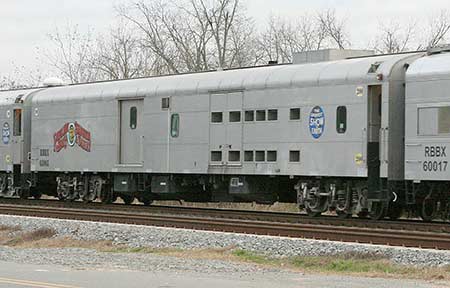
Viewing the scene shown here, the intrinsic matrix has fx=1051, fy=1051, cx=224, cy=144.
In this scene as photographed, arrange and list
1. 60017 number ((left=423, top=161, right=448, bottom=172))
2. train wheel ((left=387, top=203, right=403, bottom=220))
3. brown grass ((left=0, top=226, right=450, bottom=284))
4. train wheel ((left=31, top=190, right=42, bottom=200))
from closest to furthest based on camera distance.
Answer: brown grass ((left=0, top=226, right=450, bottom=284))
60017 number ((left=423, top=161, right=448, bottom=172))
train wheel ((left=387, top=203, right=403, bottom=220))
train wheel ((left=31, top=190, right=42, bottom=200))

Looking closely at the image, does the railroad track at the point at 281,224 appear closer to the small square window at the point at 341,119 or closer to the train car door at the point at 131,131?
the train car door at the point at 131,131

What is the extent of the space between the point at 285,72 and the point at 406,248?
9164 mm

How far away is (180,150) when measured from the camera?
91.1 feet

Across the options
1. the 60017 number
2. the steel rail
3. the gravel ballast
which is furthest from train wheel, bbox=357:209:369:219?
the gravel ballast

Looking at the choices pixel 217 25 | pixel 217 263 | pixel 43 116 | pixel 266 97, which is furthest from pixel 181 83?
pixel 217 25

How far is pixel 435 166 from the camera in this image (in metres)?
21.0

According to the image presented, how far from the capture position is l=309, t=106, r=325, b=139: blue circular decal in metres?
23.7

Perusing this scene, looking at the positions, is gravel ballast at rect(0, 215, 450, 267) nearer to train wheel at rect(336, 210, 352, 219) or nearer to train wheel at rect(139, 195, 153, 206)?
train wheel at rect(336, 210, 352, 219)

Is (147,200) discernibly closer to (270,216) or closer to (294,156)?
(270,216)

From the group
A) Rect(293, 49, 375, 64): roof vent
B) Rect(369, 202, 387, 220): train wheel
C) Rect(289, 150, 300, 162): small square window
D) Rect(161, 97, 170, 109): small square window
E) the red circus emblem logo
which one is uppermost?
Rect(293, 49, 375, 64): roof vent

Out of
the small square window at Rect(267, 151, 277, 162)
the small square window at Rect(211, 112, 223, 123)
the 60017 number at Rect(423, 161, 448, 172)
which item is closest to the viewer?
the 60017 number at Rect(423, 161, 448, 172)

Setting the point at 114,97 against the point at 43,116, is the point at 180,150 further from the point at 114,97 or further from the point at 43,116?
the point at 43,116

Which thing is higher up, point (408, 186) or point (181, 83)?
point (181, 83)

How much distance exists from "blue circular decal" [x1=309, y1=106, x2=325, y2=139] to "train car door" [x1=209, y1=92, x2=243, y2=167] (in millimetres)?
2510
